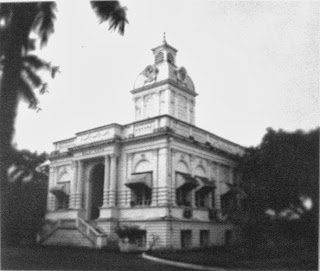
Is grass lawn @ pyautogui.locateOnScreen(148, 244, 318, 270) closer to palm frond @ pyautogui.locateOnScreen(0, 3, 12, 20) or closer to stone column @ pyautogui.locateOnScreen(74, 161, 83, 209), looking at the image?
palm frond @ pyautogui.locateOnScreen(0, 3, 12, 20)

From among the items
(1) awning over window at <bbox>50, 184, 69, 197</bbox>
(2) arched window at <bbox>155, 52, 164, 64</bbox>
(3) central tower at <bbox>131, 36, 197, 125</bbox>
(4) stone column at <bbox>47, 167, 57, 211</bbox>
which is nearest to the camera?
(1) awning over window at <bbox>50, 184, 69, 197</bbox>

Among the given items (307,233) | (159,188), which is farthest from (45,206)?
(307,233)

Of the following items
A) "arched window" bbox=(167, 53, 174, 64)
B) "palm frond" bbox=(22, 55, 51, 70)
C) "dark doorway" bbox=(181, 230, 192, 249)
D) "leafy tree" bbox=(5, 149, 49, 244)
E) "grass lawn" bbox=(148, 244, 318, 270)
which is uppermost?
"arched window" bbox=(167, 53, 174, 64)

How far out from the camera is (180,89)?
2812cm

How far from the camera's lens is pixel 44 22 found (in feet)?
34.7

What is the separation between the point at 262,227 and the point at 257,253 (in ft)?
4.34

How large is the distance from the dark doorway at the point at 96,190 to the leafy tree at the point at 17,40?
1414 centimetres

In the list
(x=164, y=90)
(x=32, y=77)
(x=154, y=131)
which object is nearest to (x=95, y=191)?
(x=154, y=131)

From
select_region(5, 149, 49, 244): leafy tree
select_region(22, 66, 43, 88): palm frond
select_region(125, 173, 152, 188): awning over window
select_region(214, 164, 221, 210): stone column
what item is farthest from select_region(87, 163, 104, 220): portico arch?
select_region(22, 66, 43, 88): palm frond

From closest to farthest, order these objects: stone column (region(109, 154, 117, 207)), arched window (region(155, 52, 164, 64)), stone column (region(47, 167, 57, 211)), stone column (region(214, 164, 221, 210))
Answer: stone column (region(109, 154, 117, 207)), stone column (region(214, 164, 221, 210)), stone column (region(47, 167, 57, 211)), arched window (region(155, 52, 164, 64))

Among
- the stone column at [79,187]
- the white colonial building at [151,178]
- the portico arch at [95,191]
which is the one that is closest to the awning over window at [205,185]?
the white colonial building at [151,178]

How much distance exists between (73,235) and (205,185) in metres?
8.24

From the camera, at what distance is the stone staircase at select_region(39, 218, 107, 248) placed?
21864 millimetres

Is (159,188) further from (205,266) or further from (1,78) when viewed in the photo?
(1,78)
